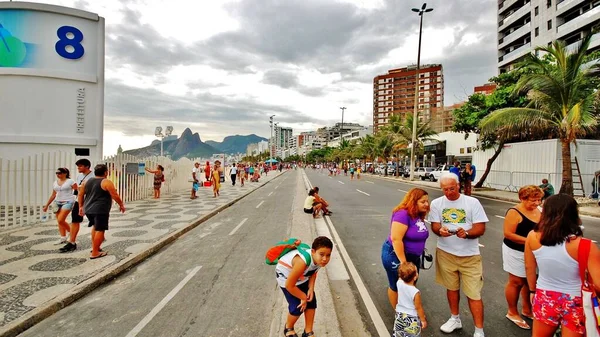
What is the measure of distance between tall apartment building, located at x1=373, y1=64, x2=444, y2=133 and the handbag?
412 ft

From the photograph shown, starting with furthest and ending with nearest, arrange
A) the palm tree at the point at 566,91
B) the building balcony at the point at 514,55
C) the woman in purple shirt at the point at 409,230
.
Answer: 1. the building balcony at the point at 514,55
2. the palm tree at the point at 566,91
3. the woman in purple shirt at the point at 409,230

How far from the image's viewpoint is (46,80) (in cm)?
1302

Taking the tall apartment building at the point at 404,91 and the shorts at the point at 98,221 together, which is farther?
the tall apartment building at the point at 404,91

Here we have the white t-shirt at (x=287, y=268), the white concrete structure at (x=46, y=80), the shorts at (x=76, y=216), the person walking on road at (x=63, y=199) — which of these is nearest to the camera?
the white t-shirt at (x=287, y=268)

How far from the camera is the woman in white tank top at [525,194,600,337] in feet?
8.13

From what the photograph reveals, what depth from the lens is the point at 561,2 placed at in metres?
38.3

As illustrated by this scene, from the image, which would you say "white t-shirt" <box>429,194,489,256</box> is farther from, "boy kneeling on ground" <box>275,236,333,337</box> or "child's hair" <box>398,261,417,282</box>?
"boy kneeling on ground" <box>275,236,333,337</box>

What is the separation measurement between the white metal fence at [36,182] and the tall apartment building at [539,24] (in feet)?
110

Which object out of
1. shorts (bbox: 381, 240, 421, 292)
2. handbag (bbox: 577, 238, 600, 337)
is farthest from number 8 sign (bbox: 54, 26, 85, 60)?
handbag (bbox: 577, 238, 600, 337)

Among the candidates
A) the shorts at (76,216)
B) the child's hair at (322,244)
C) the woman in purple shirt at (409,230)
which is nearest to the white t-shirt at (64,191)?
the shorts at (76,216)

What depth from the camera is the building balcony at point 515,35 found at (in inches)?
1729

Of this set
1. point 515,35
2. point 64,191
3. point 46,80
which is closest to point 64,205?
point 64,191

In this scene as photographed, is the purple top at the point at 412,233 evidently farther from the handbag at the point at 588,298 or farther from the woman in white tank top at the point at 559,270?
the handbag at the point at 588,298

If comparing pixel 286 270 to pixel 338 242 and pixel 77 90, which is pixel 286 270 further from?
pixel 77 90
